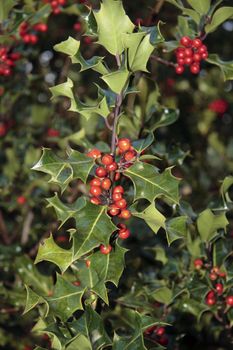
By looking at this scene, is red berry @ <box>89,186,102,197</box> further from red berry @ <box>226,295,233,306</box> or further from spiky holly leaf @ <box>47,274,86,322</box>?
red berry @ <box>226,295,233,306</box>

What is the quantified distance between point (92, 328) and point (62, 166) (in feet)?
1.67

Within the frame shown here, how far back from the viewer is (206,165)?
3719mm

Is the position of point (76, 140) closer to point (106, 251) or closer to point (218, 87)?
point (106, 251)

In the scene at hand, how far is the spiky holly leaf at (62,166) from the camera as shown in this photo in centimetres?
166

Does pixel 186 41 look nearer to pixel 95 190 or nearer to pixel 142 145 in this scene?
pixel 142 145

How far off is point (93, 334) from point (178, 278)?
0.66m

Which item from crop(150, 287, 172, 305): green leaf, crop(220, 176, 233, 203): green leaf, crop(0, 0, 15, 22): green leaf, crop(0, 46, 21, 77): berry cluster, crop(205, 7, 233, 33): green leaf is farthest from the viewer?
crop(0, 46, 21, 77): berry cluster

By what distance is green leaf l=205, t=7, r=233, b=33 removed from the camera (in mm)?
2021

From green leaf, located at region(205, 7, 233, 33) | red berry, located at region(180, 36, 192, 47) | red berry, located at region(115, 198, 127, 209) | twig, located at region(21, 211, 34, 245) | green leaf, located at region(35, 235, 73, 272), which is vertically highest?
green leaf, located at region(205, 7, 233, 33)

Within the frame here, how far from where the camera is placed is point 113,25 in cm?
167

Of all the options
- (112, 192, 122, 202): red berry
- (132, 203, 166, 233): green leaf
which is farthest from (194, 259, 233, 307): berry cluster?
(112, 192, 122, 202): red berry

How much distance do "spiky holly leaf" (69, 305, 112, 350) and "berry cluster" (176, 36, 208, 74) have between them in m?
1.04

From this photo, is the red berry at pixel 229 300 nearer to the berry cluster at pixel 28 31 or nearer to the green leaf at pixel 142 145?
the green leaf at pixel 142 145

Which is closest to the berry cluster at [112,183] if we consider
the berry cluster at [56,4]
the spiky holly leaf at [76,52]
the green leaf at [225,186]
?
the spiky holly leaf at [76,52]
